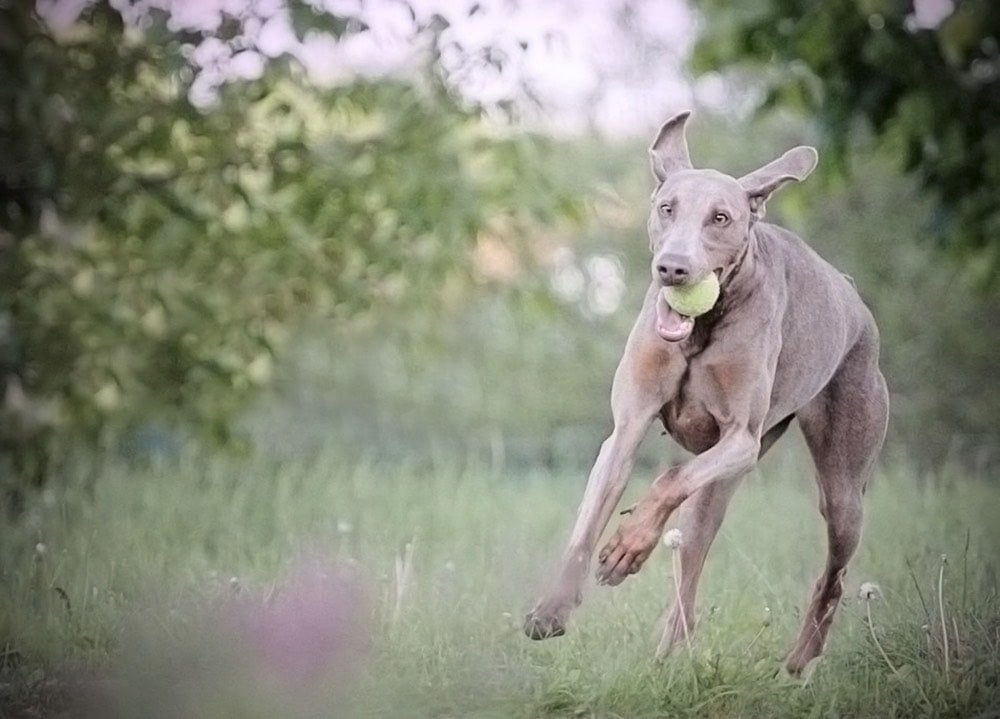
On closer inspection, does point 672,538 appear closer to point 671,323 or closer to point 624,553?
point 624,553

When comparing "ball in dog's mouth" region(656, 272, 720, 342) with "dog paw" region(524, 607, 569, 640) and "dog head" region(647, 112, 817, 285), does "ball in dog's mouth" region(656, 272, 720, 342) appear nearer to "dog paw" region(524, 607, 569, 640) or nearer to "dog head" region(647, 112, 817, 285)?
"dog head" region(647, 112, 817, 285)

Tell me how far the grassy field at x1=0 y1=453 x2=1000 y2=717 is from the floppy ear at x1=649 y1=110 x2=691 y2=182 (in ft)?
2.97

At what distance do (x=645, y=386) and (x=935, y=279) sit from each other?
1913mm

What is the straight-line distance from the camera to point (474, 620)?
114 inches

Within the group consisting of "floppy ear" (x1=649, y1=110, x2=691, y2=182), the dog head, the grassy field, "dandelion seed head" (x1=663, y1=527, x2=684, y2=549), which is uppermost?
"floppy ear" (x1=649, y1=110, x2=691, y2=182)

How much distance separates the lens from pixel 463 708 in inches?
110

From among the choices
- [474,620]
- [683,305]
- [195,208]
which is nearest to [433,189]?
[195,208]

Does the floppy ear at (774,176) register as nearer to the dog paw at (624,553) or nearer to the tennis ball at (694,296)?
the tennis ball at (694,296)

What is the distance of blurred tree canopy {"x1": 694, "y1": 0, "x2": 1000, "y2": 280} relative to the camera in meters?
3.52

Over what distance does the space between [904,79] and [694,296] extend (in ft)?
4.89

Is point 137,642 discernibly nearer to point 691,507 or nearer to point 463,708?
point 463,708

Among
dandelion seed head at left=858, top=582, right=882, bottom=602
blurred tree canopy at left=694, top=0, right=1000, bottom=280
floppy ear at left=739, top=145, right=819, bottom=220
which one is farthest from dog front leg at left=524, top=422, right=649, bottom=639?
blurred tree canopy at left=694, top=0, right=1000, bottom=280

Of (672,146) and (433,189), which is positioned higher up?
(672,146)

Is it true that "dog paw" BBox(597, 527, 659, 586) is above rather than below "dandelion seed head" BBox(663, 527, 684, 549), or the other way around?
above
